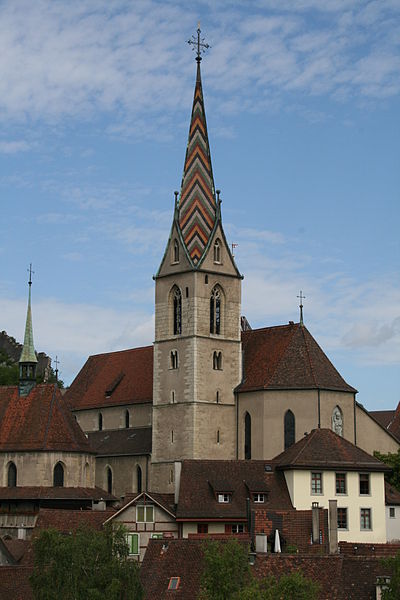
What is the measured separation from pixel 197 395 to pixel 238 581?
44027 millimetres

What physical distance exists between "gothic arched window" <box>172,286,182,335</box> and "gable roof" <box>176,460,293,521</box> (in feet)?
52.3

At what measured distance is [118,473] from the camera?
317ft

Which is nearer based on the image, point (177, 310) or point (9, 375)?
point (177, 310)

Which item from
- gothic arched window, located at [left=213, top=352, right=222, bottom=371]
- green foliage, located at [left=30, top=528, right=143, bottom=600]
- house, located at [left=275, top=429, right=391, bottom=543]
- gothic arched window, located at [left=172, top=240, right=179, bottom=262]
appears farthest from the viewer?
gothic arched window, located at [left=172, top=240, right=179, bottom=262]

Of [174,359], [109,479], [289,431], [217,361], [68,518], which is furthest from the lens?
[109,479]

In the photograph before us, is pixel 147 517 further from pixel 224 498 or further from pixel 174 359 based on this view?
pixel 174 359

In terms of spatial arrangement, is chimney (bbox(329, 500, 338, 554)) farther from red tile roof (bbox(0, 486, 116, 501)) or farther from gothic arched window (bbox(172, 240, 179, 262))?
gothic arched window (bbox(172, 240, 179, 262))

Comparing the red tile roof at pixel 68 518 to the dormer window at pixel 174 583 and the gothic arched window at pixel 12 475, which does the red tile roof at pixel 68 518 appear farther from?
the dormer window at pixel 174 583

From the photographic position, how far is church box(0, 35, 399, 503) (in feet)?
287

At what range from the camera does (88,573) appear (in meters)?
47.6

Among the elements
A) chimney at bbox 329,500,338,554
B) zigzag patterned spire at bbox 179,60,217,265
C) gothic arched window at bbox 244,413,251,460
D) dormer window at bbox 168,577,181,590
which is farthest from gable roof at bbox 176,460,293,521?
dormer window at bbox 168,577,181,590

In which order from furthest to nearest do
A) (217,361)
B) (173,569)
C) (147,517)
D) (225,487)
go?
(217,361) < (225,487) < (147,517) < (173,569)

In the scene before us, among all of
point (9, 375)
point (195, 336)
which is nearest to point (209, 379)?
point (195, 336)

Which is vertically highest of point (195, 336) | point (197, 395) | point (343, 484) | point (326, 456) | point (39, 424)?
point (195, 336)
